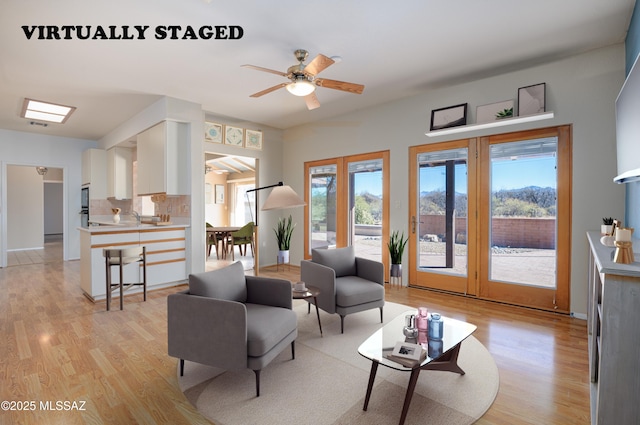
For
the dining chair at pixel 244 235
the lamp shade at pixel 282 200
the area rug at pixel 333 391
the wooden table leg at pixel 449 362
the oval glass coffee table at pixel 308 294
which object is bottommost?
the area rug at pixel 333 391

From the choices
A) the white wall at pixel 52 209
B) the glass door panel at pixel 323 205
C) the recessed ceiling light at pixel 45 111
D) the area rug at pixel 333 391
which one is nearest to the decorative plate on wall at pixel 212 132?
the glass door panel at pixel 323 205

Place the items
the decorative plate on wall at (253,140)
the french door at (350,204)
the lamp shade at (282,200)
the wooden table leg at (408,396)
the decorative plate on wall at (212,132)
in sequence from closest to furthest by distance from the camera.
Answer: the wooden table leg at (408,396) < the lamp shade at (282,200) < the french door at (350,204) < the decorative plate on wall at (212,132) < the decorative plate on wall at (253,140)

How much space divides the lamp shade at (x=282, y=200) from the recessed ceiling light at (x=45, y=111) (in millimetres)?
4026

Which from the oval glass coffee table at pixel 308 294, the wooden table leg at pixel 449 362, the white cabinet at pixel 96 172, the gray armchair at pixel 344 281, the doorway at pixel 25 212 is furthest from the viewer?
the doorway at pixel 25 212

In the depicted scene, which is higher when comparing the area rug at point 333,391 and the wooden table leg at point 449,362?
the wooden table leg at point 449,362

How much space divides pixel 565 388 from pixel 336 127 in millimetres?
4778

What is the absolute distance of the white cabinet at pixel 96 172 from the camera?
7043 mm

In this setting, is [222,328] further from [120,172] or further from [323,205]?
[120,172]

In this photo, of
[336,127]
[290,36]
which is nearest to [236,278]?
[290,36]

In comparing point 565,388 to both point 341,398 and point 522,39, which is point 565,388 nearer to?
point 341,398

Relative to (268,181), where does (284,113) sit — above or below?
above

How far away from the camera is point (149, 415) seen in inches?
76.7

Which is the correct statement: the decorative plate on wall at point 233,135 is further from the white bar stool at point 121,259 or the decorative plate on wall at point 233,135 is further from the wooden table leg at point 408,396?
the wooden table leg at point 408,396

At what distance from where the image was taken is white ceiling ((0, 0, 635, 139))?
8.64 feet
